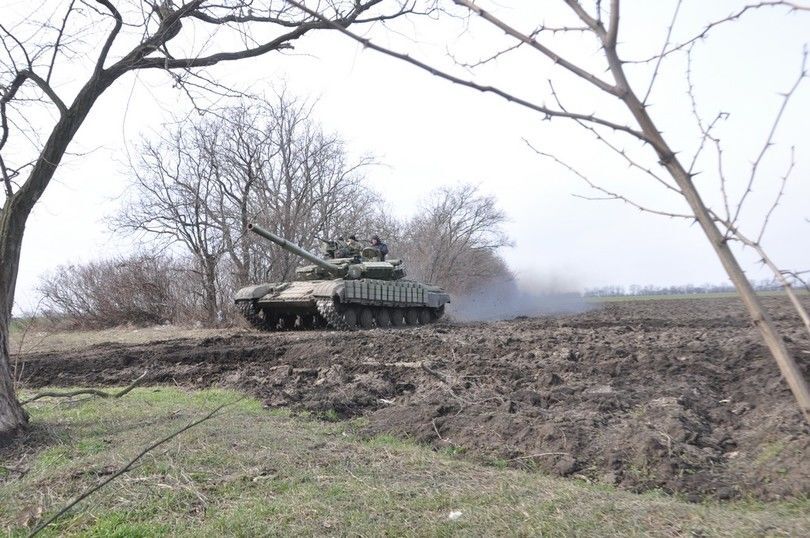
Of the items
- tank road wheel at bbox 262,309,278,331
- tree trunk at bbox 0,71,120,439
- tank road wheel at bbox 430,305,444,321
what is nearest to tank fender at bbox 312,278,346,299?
tank road wheel at bbox 262,309,278,331

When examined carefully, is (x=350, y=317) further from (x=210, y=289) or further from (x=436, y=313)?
(x=210, y=289)

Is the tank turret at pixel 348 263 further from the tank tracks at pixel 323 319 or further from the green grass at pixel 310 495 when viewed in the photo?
the green grass at pixel 310 495

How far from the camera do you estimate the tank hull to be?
19953 mm

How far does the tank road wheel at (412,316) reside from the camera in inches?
977

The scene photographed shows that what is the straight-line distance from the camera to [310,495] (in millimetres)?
4363

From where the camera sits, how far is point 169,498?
4387 millimetres

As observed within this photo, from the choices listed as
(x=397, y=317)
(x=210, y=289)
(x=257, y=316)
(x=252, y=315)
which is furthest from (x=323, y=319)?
(x=210, y=289)

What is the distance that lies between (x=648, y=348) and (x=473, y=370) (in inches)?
115

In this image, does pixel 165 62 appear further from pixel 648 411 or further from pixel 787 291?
pixel 787 291

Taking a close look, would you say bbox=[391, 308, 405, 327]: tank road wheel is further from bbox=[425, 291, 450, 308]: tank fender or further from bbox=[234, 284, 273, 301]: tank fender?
bbox=[234, 284, 273, 301]: tank fender

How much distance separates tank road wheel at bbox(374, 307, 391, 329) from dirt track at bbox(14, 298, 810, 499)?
26.3 feet

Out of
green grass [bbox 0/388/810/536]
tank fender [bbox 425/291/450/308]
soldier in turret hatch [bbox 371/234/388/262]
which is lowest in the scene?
green grass [bbox 0/388/810/536]

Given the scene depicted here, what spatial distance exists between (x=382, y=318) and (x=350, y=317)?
81.7 inches

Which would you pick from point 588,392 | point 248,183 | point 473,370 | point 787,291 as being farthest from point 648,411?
point 248,183
